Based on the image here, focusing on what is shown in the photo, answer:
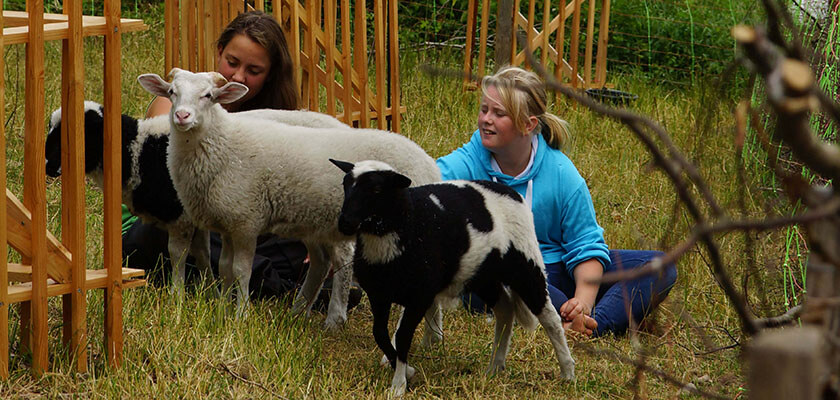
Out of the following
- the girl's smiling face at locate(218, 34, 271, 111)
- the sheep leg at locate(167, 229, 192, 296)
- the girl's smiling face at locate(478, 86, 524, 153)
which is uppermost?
the girl's smiling face at locate(218, 34, 271, 111)

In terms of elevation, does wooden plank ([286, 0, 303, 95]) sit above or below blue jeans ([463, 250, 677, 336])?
above

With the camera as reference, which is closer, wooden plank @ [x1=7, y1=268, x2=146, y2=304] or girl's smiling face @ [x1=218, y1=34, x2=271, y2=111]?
wooden plank @ [x1=7, y1=268, x2=146, y2=304]

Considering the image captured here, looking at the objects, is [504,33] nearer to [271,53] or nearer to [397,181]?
[271,53]

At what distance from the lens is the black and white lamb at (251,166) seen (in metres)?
4.31

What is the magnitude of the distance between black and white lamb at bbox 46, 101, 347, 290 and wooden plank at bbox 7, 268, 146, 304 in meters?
0.95

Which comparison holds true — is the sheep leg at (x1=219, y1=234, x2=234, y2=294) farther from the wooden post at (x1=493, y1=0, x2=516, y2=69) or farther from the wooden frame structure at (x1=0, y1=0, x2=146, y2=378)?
the wooden post at (x1=493, y1=0, x2=516, y2=69)

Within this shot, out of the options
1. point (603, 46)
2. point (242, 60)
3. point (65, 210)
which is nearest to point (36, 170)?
point (65, 210)

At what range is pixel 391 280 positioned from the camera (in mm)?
3553

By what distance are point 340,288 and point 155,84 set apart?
129cm

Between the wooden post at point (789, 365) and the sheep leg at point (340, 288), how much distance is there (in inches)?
143

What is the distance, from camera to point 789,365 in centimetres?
100

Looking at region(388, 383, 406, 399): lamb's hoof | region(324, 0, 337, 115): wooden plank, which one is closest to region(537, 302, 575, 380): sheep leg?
region(388, 383, 406, 399): lamb's hoof

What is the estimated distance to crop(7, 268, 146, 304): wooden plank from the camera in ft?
10.7

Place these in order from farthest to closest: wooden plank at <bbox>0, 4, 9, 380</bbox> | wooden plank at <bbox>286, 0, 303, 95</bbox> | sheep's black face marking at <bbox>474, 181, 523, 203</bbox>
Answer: wooden plank at <bbox>286, 0, 303, 95</bbox> → sheep's black face marking at <bbox>474, 181, 523, 203</bbox> → wooden plank at <bbox>0, 4, 9, 380</bbox>
